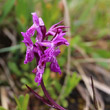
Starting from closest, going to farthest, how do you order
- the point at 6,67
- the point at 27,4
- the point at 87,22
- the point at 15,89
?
1. the point at 15,89
2. the point at 6,67
3. the point at 27,4
4. the point at 87,22

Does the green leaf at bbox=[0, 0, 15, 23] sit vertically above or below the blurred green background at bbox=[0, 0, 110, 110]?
above

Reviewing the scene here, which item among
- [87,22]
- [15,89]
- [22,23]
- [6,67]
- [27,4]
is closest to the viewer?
[15,89]

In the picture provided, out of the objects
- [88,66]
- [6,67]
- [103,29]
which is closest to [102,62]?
[88,66]

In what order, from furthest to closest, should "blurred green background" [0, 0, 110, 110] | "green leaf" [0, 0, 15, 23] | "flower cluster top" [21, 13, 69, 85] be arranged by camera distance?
1. "green leaf" [0, 0, 15, 23]
2. "blurred green background" [0, 0, 110, 110]
3. "flower cluster top" [21, 13, 69, 85]

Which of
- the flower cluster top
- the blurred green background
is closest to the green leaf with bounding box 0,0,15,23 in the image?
the blurred green background

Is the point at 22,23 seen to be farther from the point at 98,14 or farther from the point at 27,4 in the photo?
the point at 98,14

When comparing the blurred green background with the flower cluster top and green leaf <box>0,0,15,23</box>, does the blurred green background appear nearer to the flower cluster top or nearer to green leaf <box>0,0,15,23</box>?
green leaf <box>0,0,15,23</box>

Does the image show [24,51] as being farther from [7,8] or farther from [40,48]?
[40,48]

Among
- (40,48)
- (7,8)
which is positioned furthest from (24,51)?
(40,48)

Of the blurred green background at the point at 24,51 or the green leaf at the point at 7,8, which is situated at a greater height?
the green leaf at the point at 7,8

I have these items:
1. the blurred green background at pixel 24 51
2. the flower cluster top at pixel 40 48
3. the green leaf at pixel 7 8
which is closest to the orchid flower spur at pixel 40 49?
the flower cluster top at pixel 40 48

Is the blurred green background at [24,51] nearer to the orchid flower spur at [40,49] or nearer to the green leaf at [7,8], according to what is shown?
the green leaf at [7,8]
